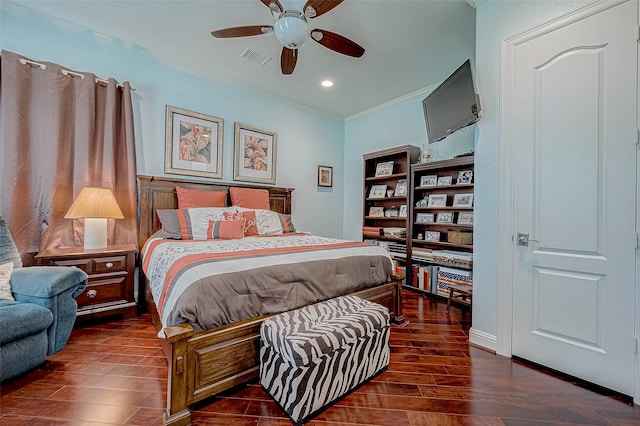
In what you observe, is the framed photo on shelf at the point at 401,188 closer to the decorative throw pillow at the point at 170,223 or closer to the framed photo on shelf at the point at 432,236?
the framed photo on shelf at the point at 432,236

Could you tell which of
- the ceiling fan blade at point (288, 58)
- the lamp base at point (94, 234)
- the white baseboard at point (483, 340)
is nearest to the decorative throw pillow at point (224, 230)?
the lamp base at point (94, 234)

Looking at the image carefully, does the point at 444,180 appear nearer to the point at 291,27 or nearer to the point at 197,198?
the point at 291,27

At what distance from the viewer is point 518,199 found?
6.68 ft

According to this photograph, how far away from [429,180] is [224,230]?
106 inches

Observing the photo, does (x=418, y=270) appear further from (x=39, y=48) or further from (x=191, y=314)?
(x=39, y=48)

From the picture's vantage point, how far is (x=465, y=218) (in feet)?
10.8

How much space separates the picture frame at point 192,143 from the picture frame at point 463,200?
305cm

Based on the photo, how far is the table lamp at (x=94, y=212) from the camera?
2.42 meters

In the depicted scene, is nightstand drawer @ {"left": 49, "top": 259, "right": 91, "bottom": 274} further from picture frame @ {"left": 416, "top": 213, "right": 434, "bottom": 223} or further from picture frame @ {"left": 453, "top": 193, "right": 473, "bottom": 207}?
picture frame @ {"left": 453, "top": 193, "right": 473, "bottom": 207}

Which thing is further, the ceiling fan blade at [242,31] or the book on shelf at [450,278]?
the book on shelf at [450,278]

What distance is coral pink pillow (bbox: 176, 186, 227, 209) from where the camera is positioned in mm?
3129

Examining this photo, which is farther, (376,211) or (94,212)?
(376,211)

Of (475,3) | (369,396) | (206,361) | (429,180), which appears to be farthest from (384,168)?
(206,361)

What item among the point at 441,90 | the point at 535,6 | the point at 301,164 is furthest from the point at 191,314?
the point at 301,164
